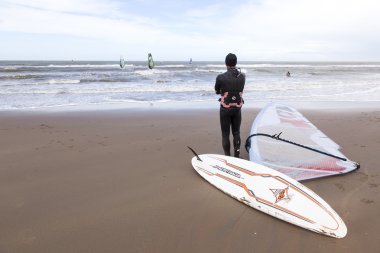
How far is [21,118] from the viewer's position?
7.45 metres

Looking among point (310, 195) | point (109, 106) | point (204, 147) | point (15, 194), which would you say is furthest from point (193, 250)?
point (109, 106)

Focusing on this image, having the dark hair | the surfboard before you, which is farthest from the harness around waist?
the surfboard

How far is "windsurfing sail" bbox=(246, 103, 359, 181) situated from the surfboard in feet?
1.70

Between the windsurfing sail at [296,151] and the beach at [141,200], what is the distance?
0.51ft

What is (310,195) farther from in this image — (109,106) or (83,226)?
(109,106)

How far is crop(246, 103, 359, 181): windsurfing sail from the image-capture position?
12.3 feet

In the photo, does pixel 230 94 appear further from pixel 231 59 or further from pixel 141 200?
pixel 141 200

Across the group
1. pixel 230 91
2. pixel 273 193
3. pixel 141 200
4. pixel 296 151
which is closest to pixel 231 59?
pixel 230 91

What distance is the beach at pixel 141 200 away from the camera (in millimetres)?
2482

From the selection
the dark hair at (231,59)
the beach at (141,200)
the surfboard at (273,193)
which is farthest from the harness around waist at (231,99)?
the beach at (141,200)

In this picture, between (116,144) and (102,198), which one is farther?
(116,144)

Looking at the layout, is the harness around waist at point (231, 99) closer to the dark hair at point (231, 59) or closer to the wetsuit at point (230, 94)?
the wetsuit at point (230, 94)

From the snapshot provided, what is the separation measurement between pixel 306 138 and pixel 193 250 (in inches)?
116

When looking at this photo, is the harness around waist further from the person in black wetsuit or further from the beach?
the beach
